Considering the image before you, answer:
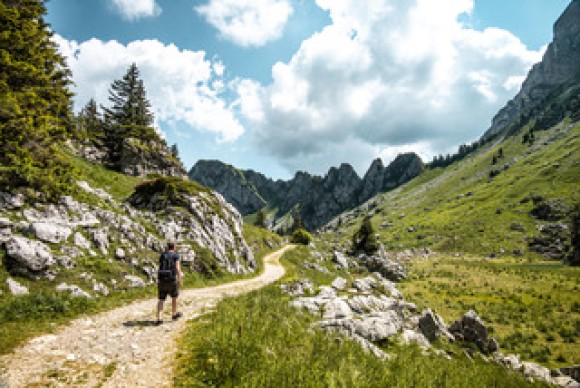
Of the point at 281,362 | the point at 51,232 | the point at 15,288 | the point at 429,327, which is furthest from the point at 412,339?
the point at 51,232

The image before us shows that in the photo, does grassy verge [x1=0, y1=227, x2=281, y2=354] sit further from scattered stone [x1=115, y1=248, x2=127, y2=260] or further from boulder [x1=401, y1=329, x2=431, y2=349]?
boulder [x1=401, y1=329, x2=431, y2=349]

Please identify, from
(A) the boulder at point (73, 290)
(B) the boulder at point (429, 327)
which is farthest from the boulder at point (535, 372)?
(A) the boulder at point (73, 290)

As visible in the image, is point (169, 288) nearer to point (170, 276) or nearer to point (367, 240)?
point (170, 276)

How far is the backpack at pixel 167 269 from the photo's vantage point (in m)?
11.3

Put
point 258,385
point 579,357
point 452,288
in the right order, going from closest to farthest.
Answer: point 258,385
point 579,357
point 452,288

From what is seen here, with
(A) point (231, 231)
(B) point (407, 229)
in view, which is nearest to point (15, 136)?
(A) point (231, 231)

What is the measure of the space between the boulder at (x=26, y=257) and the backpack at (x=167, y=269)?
254 inches

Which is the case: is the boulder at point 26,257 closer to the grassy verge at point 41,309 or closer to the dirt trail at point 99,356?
the grassy verge at point 41,309

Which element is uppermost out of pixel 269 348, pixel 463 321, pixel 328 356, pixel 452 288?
pixel 269 348

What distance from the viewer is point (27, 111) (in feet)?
55.0

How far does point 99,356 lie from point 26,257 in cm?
888

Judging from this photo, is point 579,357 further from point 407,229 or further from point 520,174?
point 520,174

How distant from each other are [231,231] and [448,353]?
2561 cm

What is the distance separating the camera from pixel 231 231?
34844 mm
